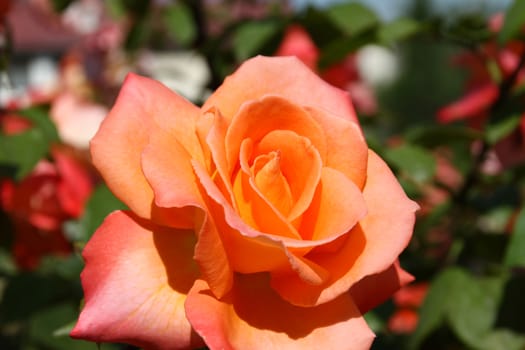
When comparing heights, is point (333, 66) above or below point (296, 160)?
below

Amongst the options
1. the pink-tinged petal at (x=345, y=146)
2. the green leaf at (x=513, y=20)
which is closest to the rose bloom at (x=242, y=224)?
the pink-tinged petal at (x=345, y=146)

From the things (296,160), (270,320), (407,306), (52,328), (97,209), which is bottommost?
(407,306)

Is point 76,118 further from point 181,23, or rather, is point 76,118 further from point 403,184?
point 403,184

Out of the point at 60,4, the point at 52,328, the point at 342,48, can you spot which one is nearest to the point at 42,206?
the point at 52,328

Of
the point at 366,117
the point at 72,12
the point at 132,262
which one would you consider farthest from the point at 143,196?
the point at 72,12

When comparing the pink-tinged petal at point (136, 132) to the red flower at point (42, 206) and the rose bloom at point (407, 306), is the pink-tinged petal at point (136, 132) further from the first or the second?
the rose bloom at point (407, 306)

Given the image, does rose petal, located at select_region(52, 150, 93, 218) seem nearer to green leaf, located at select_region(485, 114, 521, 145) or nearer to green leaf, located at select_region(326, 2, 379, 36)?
green leaf, located at select_region(326, 2, 379, 36)

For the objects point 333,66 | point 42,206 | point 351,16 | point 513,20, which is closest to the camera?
point 513,20
